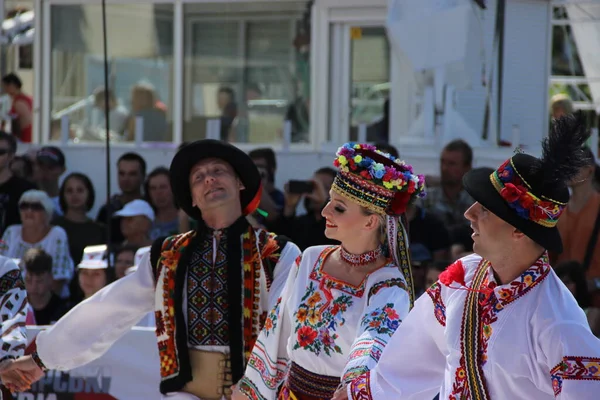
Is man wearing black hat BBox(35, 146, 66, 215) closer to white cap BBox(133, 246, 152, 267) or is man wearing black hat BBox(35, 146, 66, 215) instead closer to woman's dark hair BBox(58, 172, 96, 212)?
woman's dark hair BBox(58, 172, 96, 212)

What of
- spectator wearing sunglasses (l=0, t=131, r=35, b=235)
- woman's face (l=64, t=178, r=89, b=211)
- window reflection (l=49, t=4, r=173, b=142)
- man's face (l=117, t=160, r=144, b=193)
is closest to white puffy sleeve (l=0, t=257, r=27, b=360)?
woman's face (l=64, t=178, r=89, b=211)

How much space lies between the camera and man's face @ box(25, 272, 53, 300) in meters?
7.92

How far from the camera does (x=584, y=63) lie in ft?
43.4

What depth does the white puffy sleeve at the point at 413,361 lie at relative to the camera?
3.98 meters

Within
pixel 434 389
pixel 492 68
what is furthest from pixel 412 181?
pixel 492 68

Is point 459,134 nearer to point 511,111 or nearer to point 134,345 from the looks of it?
point 511,111

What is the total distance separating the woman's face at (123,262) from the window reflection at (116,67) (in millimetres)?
4643

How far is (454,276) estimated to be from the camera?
12.9ft

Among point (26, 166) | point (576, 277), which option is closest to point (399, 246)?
point (576, 277)

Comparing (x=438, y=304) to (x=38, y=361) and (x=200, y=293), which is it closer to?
(x=200, y=293)

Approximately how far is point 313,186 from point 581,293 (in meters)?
2.12

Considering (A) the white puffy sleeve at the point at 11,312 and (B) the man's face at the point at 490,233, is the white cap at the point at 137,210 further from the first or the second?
(B) the man's face at the point at 490,233

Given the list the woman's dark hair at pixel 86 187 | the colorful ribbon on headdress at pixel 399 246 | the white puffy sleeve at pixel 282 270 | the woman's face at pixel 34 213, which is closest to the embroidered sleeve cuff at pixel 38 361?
the white puffy sleeve at pixel 282 270

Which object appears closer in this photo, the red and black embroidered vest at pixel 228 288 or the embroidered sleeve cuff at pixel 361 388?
the embroidered sleeve cuff at pixel 361 388
